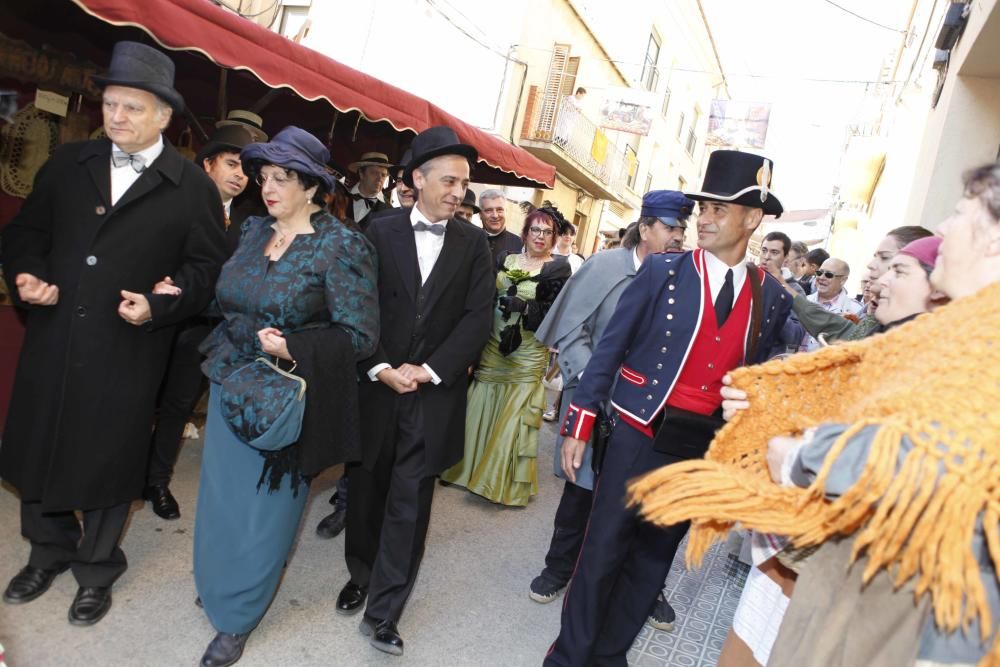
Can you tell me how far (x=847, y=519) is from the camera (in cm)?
135

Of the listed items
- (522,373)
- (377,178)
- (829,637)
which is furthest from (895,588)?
(377,178)

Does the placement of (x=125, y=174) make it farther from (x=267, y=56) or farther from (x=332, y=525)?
(x=332, y=525)

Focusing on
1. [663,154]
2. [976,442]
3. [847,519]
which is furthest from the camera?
[663,154]

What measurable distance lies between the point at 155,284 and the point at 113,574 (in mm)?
1281

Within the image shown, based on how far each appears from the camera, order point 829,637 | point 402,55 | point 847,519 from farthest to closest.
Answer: point 402,55
point 829,637
point 847,519

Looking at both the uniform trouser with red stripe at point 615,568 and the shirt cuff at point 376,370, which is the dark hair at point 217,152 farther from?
the uniform trouser with red stripe at point 615,568

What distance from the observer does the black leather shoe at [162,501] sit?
3.87 m

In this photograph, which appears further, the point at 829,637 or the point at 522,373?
the point at 522,373

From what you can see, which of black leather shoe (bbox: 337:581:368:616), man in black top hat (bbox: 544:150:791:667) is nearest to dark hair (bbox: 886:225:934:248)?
man in black top hat (bbox: 544:150:791:667)

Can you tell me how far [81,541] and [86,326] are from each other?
951 millimetres

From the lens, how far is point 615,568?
278 cm

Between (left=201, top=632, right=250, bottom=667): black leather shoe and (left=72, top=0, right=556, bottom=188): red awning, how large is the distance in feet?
9.70

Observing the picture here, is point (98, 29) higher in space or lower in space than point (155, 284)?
higher

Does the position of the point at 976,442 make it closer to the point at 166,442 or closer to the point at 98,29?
the point at 166,442
